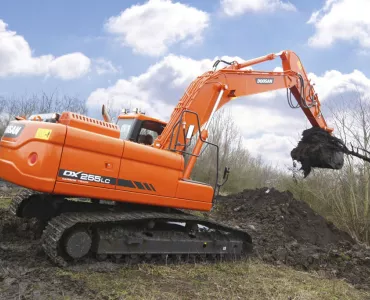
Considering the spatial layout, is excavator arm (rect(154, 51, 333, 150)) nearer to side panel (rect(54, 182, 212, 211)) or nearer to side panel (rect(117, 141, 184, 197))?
side panel (rect(117, 141, 184, 197))

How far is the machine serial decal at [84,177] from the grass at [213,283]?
3.87ft

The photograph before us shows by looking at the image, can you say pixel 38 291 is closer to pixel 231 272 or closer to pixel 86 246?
pixel 86 246

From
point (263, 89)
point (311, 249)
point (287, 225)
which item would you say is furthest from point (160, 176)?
point (287, 225)

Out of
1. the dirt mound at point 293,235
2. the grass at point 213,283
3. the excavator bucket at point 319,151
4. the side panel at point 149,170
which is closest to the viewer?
the grass at point 213,283

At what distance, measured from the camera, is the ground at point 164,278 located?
459cm

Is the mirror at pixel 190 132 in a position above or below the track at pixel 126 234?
above

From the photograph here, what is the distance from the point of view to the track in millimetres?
5359

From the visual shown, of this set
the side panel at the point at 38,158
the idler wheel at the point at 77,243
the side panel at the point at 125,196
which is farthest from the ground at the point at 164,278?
the side panel at the point at 38,158

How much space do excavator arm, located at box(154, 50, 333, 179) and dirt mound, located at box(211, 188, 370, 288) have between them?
104 inches

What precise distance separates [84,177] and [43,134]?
0.76 m

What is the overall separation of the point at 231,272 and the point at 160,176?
1834mm

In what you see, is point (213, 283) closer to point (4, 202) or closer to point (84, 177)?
point (84, 177)

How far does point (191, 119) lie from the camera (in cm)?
716

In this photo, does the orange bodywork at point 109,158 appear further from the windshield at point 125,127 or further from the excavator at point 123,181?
the windshield at point 125,127
